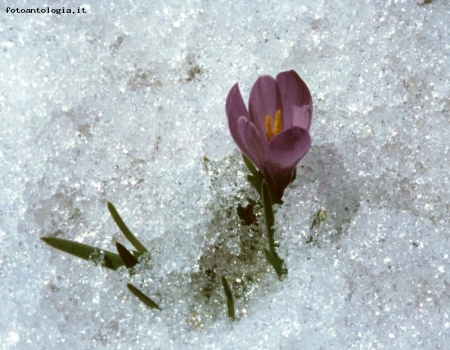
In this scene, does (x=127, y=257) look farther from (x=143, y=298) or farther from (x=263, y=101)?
(x=263, y=101)

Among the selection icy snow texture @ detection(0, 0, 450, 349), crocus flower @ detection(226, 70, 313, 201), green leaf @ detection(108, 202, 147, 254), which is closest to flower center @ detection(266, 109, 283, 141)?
crocus flower @ detection(226, 70, 313, 201)

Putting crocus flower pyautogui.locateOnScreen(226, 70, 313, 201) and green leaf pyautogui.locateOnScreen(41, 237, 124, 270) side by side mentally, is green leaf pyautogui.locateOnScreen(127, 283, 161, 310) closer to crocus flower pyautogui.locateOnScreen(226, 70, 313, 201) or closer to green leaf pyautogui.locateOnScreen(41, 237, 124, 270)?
green leaf pyautogui.locateOnScreen(41, 237, 124, 270)

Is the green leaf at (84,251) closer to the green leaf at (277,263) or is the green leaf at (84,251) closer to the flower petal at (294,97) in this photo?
the green leaf at (277,263)

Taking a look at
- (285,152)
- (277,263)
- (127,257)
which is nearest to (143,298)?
(127,257)

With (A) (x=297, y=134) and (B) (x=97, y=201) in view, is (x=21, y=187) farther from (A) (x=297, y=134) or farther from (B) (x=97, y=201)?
(A) (x=297, y=134)

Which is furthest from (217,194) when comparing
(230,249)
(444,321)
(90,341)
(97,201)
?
(444,321)

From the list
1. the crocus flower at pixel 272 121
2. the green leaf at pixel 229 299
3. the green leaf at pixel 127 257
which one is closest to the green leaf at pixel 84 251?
the green leaf at pixel 127 257
